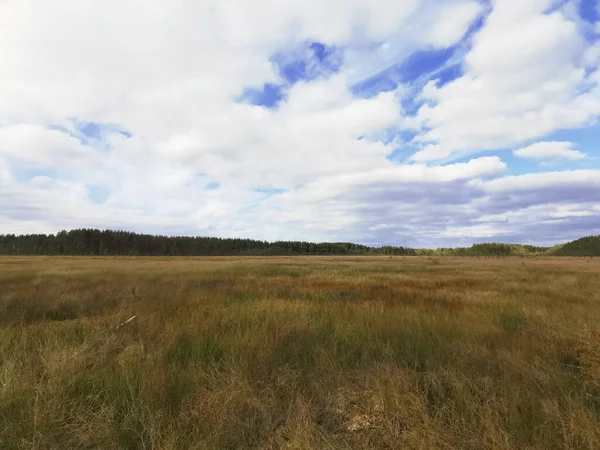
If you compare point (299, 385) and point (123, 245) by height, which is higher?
point (123, 245)

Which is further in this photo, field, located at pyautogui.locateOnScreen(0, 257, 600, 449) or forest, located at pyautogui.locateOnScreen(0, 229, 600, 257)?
forest, located at pyautogui.locateOnScreen(0, 229, 600, 257)

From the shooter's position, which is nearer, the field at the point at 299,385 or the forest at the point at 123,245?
the field at the point at 299,385

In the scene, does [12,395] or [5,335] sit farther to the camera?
[5,335]

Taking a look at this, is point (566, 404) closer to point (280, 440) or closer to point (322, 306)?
point (280, 440)

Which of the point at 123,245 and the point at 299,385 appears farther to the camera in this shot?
the point at 123,245

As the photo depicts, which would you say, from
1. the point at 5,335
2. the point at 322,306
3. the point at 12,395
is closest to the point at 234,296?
the point at 322,306

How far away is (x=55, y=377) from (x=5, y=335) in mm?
3178

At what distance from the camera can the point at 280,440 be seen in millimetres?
3393

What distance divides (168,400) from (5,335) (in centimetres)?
464

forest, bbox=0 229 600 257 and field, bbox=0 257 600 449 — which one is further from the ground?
forest, bbox=0 229 600 257

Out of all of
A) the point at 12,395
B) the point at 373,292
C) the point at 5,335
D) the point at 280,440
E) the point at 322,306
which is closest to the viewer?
the point at 280,440

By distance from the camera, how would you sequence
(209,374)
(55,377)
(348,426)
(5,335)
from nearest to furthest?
(348,426) → (55,377) → (209,374) → (5,335)

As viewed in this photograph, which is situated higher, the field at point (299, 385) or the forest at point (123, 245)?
the forest at point (123, 245)

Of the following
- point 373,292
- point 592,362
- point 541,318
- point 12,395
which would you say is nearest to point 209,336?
point 12,395
